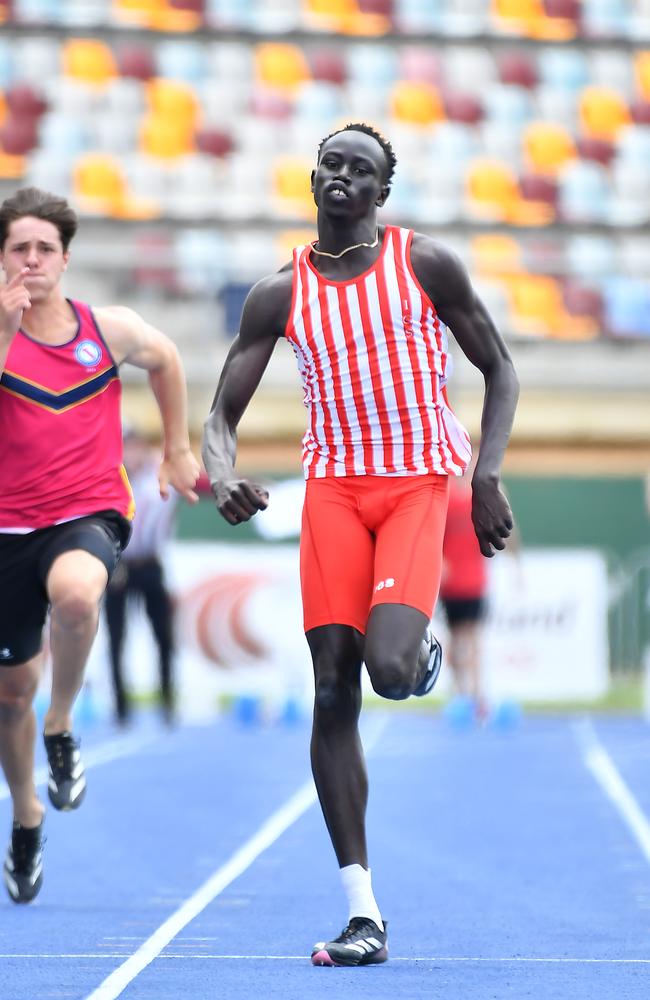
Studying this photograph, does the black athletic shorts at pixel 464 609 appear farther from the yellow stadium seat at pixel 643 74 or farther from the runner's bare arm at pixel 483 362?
the yellow stadium seat at pixel 643 74

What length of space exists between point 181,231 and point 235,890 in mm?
→ 16395

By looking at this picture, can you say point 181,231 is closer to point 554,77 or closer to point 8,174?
point 8,174

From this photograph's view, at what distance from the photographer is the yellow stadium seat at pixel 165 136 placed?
22.5m

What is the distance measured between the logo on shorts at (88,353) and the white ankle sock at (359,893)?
5.14 ft

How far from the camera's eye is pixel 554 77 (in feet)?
79.9

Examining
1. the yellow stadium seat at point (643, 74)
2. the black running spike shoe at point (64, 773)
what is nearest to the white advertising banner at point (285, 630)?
the black running spike shoe at point (64, 773)

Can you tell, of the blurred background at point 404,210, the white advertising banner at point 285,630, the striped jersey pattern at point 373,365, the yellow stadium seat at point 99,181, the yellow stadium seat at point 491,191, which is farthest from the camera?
the yellow stadium seat at point 491,191

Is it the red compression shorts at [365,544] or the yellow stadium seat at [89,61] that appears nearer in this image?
the red compression shorts at [365,544]

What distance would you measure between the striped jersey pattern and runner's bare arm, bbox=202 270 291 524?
0.17ft

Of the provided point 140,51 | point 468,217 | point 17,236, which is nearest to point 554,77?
point 468,217

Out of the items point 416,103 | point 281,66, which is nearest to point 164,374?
point 416,103

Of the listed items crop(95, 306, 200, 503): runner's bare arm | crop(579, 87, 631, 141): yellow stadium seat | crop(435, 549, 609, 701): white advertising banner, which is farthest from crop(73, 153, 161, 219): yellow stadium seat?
crop(95, 306, 200, 503): runner's bare arm

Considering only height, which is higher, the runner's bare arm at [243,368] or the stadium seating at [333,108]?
the stadium seating at [333,108]

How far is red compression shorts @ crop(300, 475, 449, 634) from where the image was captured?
13.2ft
